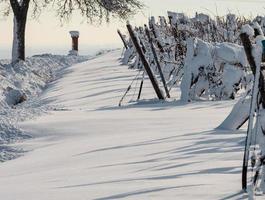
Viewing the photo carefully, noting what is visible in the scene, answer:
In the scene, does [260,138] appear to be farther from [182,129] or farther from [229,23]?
[229,23]

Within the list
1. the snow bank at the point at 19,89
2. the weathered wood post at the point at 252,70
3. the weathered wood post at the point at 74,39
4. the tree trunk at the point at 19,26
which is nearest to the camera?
the weathered wood post at the point at 252,70

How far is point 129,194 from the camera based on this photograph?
256 centimetres

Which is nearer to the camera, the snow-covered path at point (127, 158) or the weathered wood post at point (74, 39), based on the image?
the snow-covered path at point (127, 158)

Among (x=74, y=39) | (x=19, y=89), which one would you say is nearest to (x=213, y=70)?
(x=19, y=89)

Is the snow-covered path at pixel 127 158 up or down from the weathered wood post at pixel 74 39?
down

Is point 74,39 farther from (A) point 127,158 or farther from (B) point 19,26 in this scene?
(A) point 127,158

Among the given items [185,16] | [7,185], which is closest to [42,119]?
[7,185]

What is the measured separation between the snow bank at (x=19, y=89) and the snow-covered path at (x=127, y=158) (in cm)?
18

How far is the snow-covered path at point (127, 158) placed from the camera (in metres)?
2.66

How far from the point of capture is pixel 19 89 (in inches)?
516

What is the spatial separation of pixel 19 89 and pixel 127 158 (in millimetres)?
9760

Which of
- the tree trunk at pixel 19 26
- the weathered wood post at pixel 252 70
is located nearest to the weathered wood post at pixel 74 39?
the tree trunk at pixel 19 26

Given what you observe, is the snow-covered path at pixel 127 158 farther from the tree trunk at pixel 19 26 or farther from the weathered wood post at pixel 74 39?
the weathered wood post at pixel 74 39

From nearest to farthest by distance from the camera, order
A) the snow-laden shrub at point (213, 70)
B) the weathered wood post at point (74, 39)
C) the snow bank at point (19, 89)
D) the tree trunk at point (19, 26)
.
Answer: the snow bank at point (19, 89)
the snow-laden shrub at point (213, 70)
the tree trunk at point (19, 26)
the weathered wood post at point (74, 39)
